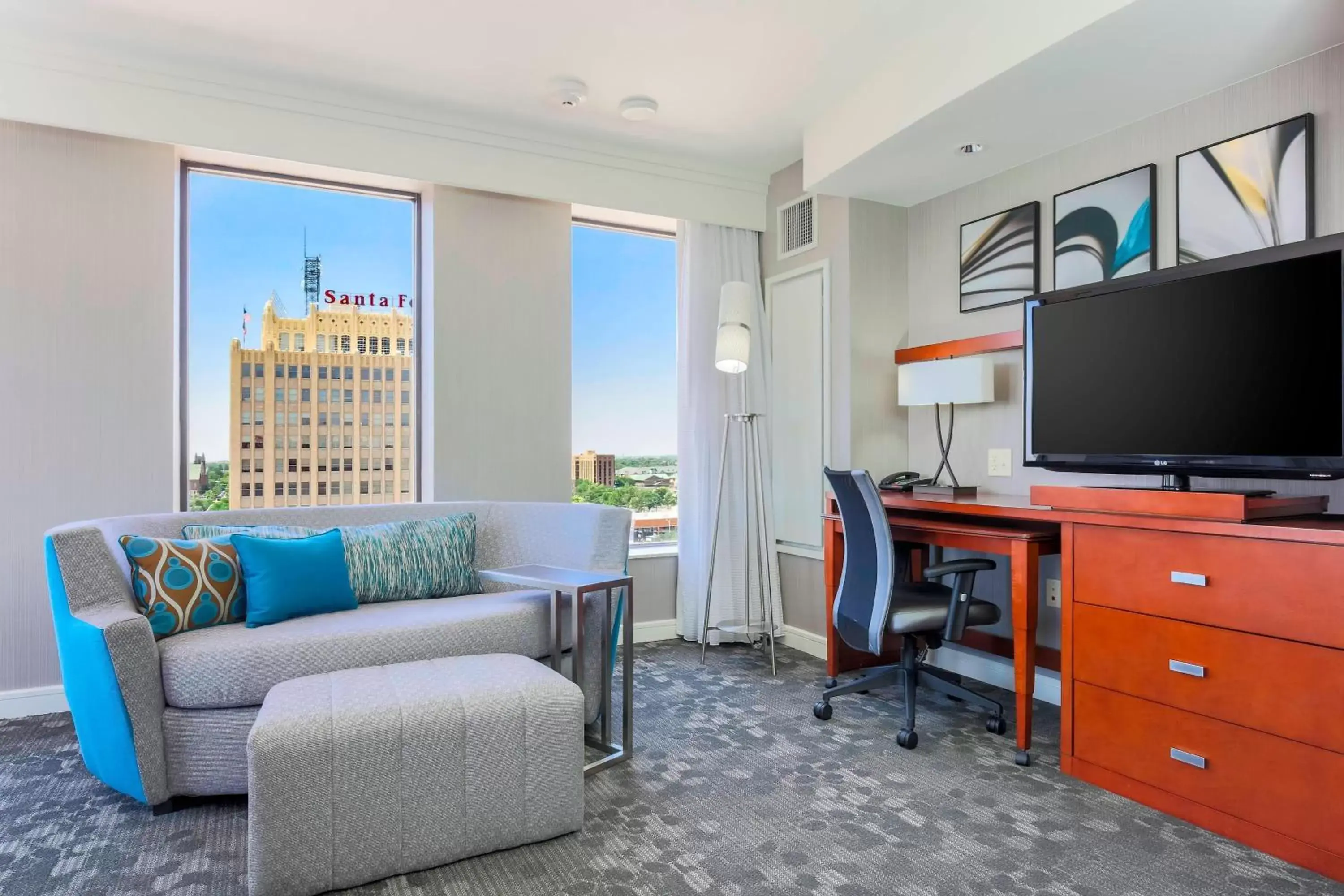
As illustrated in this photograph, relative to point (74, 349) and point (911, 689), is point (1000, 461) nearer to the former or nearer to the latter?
point (911, 689)

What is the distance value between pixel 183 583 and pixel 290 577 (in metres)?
0.31

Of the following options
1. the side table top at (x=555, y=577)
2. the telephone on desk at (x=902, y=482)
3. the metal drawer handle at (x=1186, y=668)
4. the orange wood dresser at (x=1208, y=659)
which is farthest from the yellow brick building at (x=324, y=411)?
the metal drawer handle at (x=1186, y=668)

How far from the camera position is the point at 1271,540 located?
2008 mm

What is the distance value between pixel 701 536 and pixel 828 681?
1185 millimetres

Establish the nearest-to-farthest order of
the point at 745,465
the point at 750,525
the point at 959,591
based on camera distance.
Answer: the point at 959,591
the point at 745,465
the point at 750,525

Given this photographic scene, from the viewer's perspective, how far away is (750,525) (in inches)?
171

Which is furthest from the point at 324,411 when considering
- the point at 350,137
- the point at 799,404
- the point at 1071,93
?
the point at 1071,93

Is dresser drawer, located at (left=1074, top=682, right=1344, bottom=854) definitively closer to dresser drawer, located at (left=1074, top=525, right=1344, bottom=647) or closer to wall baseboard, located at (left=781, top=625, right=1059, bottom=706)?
dresser drawer, located at (left=1074, top=525, right=1344, bottom=647)

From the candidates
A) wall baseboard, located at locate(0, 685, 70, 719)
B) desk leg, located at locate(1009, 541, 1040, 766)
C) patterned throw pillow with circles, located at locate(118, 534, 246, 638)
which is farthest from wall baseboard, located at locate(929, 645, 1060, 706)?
wall baseboard, located at locate(0, 685, 70, 719)

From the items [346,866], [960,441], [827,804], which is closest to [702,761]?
[827,804]

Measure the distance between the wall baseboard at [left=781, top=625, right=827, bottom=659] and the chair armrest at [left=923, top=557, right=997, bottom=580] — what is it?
1.27 m

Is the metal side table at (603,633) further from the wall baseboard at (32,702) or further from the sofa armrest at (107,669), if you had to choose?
the wall baseboard at (32,702)

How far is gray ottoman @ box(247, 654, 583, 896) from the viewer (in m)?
1.79

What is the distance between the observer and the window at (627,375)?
14.6 feet
